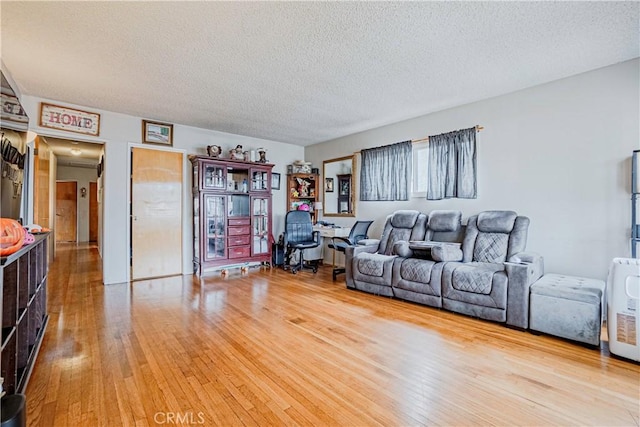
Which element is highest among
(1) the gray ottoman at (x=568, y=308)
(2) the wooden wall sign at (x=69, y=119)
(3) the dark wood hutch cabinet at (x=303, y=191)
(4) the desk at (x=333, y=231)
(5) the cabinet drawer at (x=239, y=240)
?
(2) the wooden wall sign at (x=69, y=119)

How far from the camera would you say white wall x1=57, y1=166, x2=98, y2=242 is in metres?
9.45

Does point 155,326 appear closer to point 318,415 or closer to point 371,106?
point 318,415

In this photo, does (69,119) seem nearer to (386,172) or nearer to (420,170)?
(386,172)

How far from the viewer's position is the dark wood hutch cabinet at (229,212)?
16.3 feet

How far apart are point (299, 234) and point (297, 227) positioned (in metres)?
0.13

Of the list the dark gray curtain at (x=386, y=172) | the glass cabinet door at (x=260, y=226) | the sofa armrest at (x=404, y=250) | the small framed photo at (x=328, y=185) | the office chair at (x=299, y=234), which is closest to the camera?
the sofa armrest at (x=404, y=250)

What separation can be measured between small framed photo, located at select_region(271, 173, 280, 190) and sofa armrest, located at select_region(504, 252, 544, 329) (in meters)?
4.49

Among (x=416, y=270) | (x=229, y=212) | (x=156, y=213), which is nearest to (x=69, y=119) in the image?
(x=156, y=213)

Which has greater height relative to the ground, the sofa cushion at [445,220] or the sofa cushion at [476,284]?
the sofa cushion at [445,220]

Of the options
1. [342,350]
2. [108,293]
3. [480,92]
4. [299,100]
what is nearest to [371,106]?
[299,100]

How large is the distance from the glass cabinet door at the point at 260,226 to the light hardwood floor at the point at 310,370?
2.23 meters

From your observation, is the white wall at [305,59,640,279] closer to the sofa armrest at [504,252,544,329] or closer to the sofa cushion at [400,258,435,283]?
the sofa armrest at [504,252,544,329]

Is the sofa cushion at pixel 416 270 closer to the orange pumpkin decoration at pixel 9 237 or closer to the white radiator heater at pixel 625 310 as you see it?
the white radiator heater at pixel 625 310

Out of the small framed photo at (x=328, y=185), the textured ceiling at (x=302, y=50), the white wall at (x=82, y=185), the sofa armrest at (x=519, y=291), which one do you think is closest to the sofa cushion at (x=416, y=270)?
the sofa armrest at (x=519, y=291)
